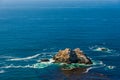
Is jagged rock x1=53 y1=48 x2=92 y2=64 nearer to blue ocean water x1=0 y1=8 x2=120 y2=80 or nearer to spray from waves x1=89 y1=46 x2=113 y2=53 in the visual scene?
blue ocean water x1=0 y1=8 x2=120 y2=80

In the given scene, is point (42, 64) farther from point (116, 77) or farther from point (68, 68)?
point (116, 77)

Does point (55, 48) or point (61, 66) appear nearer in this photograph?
point (61, 66)

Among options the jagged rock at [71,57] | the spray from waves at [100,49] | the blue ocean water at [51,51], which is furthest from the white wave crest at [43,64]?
the spray from waves at [100,49]

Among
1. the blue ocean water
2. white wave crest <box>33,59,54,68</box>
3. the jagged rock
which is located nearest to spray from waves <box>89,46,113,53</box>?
the blue ocean water

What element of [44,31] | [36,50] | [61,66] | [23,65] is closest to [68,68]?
[61,66]

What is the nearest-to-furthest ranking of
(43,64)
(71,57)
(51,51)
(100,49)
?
(43,64), (71,57), (51,51), (100,49)

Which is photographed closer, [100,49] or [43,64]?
[43,64]

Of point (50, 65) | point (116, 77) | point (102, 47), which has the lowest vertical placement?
point (116, 77)

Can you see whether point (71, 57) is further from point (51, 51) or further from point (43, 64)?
point (51, 51)

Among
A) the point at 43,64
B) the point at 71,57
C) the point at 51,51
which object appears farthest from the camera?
the point at 51,51

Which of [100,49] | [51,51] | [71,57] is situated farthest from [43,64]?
[100,49]

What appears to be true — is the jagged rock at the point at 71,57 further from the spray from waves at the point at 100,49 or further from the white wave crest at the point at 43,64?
the spray from waves at the point at 100,49
